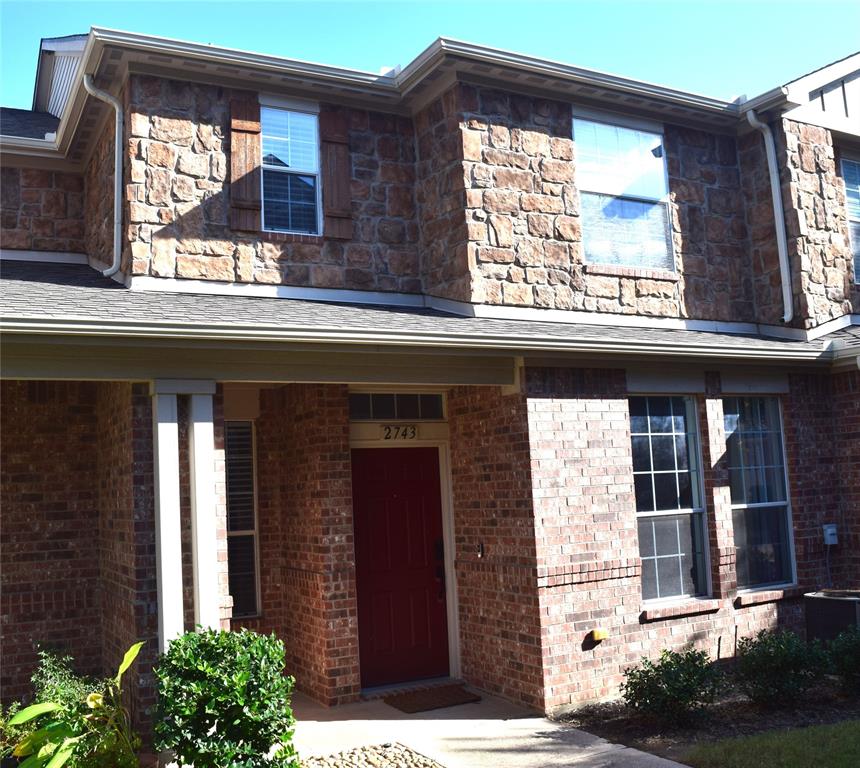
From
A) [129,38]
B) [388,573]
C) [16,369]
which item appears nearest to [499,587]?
[388,573]

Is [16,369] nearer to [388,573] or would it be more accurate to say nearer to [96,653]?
[96,653]

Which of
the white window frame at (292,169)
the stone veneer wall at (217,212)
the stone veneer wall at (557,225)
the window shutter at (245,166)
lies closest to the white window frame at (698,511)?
the stone veneer wall at (557,225)

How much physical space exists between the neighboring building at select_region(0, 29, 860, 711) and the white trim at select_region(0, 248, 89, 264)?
0.11 ft

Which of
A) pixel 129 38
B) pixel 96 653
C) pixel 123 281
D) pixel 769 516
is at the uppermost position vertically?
pixel 129 38

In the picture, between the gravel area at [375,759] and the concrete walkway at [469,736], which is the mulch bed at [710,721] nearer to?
the concrete walkway at [469,736]

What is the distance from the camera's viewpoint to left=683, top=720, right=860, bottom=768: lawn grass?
582 centimetres

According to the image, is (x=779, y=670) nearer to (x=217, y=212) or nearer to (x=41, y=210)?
(x=217, y=212)

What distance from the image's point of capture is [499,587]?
26.4ft

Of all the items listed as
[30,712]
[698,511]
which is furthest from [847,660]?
[30,712]

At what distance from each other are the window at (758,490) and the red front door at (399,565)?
3.12m

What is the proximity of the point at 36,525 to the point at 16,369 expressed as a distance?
2533 mm

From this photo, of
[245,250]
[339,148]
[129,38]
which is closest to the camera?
[129,38]

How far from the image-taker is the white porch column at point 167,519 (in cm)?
630

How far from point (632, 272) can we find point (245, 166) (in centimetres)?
417
